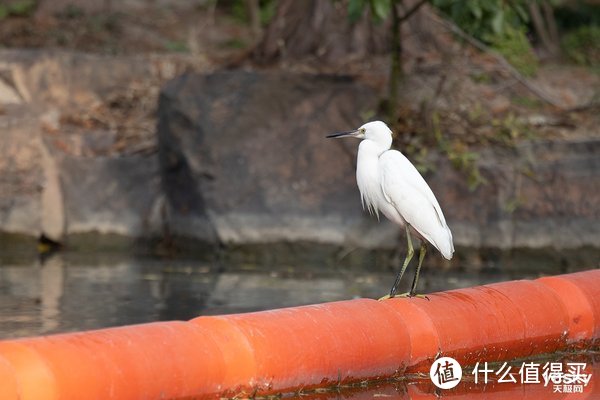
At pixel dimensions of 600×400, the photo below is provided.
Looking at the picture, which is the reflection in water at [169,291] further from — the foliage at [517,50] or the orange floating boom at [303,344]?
the foliage at [517,50]

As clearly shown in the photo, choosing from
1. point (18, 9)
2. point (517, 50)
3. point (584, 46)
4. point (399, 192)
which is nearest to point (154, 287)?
point (399, 192)

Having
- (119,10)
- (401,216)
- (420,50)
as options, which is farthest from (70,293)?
(119,10)

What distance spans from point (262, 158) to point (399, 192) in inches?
220

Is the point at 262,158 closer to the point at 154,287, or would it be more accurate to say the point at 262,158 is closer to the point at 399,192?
the point at 154,287

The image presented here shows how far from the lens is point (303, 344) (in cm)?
590

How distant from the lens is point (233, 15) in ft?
66.6

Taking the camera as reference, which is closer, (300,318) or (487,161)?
(300,318)

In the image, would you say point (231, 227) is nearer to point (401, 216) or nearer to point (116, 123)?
point (116, 123)

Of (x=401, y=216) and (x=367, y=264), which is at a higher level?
(x=401, y=216)

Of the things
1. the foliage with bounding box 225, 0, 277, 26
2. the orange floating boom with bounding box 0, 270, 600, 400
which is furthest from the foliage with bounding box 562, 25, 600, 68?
the orange floating boom with bounding box 0, 270, 600, 400

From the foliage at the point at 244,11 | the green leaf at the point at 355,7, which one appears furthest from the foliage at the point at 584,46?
the green leaf at the point at 355,7

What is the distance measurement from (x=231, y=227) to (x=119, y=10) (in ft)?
26.4

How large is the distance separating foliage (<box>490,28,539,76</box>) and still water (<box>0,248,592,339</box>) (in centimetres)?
410

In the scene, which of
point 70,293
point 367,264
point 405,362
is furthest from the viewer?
point 367,264
